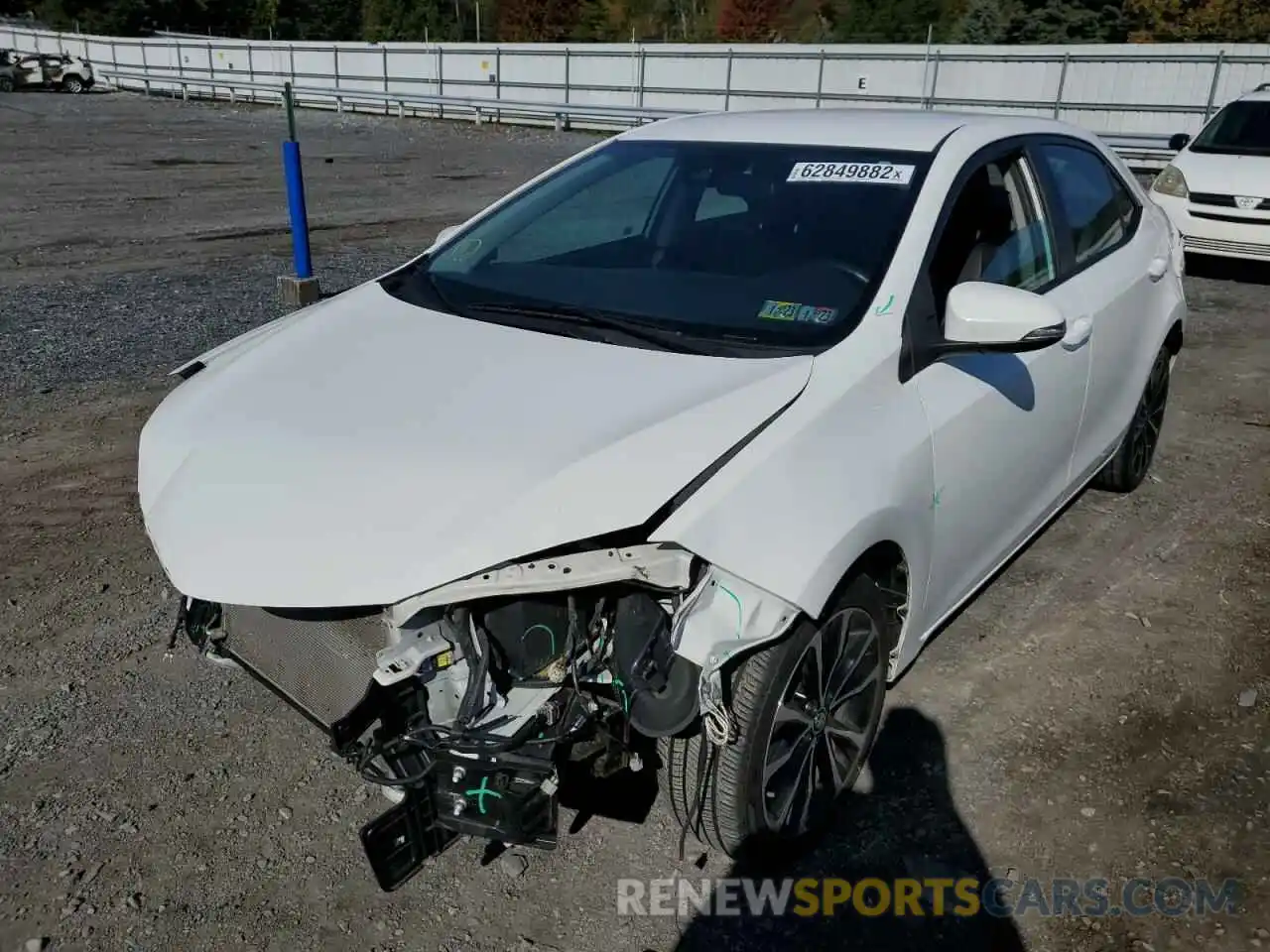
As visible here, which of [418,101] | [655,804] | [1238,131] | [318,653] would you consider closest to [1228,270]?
[1238,131]

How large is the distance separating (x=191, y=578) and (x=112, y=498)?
292cm

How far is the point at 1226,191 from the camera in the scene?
9.48 m

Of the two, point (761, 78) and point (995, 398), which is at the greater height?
point (995, 398)

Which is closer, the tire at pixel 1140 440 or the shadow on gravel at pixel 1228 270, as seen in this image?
the tire at pixel 1140 440

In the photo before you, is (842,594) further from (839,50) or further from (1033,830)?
(839,50)

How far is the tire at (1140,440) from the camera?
477cm

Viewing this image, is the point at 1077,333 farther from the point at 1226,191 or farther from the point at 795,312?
the point at 1226,191

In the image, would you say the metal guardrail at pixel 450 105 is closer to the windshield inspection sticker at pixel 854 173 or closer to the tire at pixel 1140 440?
the tire at pixel 1140 440

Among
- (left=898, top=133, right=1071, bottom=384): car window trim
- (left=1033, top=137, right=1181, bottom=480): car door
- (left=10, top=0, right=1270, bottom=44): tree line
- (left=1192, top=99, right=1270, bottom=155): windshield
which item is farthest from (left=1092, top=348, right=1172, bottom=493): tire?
(left=10, top=0, right=1270, bottom=44): tree line

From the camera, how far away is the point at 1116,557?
4.49 metres

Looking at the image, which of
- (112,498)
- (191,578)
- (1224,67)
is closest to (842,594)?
(191,578)

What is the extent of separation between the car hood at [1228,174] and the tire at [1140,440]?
5538 mm

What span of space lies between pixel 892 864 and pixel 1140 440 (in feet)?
9.78

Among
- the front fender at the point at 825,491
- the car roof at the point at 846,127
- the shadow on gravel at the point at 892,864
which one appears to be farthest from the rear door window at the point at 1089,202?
the shadow on gravel at the point at 892,864
